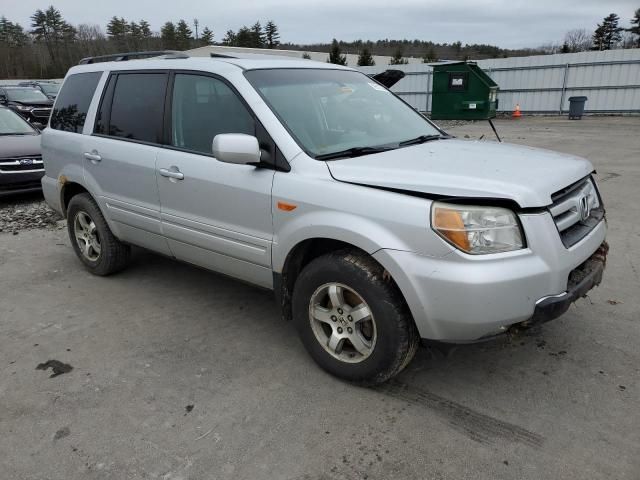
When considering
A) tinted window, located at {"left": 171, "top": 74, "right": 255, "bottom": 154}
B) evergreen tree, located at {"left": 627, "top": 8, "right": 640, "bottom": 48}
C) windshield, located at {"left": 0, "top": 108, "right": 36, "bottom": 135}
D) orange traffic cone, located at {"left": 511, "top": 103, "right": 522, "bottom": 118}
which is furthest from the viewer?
evergreen tree, located at {"left": 627, "top": 8, "right": 640, "bottom": 48}

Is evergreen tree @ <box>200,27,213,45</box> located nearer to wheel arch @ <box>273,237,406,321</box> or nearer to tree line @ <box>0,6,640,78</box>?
tree line @ <box>0,6,640,78</box>

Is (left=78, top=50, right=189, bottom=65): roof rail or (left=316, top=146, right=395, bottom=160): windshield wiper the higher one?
(left=78, top=50, right=189, bottom=65): roof rail

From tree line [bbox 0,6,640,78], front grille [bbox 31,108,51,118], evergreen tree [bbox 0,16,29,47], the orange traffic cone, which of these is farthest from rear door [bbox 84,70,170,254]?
evergreen tree [bbox 0,16,29,47]

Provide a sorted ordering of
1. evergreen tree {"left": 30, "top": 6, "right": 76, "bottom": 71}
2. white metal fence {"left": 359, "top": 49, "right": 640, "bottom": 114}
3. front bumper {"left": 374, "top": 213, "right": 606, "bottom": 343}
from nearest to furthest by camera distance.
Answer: front bumper {"left": 374, "top": 213, "right": 606, "bottom": 343} → white metal fence {"left": 359, "top": 49, "right": 640, "bottom": 114} → evergreen tree {"left": 30, "top": 6, "right": 76, "bottom": 71}

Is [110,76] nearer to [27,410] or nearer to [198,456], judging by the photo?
[27,410]

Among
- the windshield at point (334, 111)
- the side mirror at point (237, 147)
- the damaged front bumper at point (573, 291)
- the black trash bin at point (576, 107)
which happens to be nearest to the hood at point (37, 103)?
the windshield at point (334, 111)

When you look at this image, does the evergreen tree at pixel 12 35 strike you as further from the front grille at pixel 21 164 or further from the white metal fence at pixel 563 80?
the front grille at pixel 21 164

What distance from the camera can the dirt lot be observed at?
8.13 feet

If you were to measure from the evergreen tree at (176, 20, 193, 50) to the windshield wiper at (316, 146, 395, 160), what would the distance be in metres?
79.7

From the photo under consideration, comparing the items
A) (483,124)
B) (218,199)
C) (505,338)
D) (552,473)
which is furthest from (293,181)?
(483,124)

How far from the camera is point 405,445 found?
259 centimetres

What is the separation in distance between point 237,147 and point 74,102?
265 centimetres

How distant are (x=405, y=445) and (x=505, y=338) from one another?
736 mm

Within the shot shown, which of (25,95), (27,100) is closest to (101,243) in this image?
(27,100)
